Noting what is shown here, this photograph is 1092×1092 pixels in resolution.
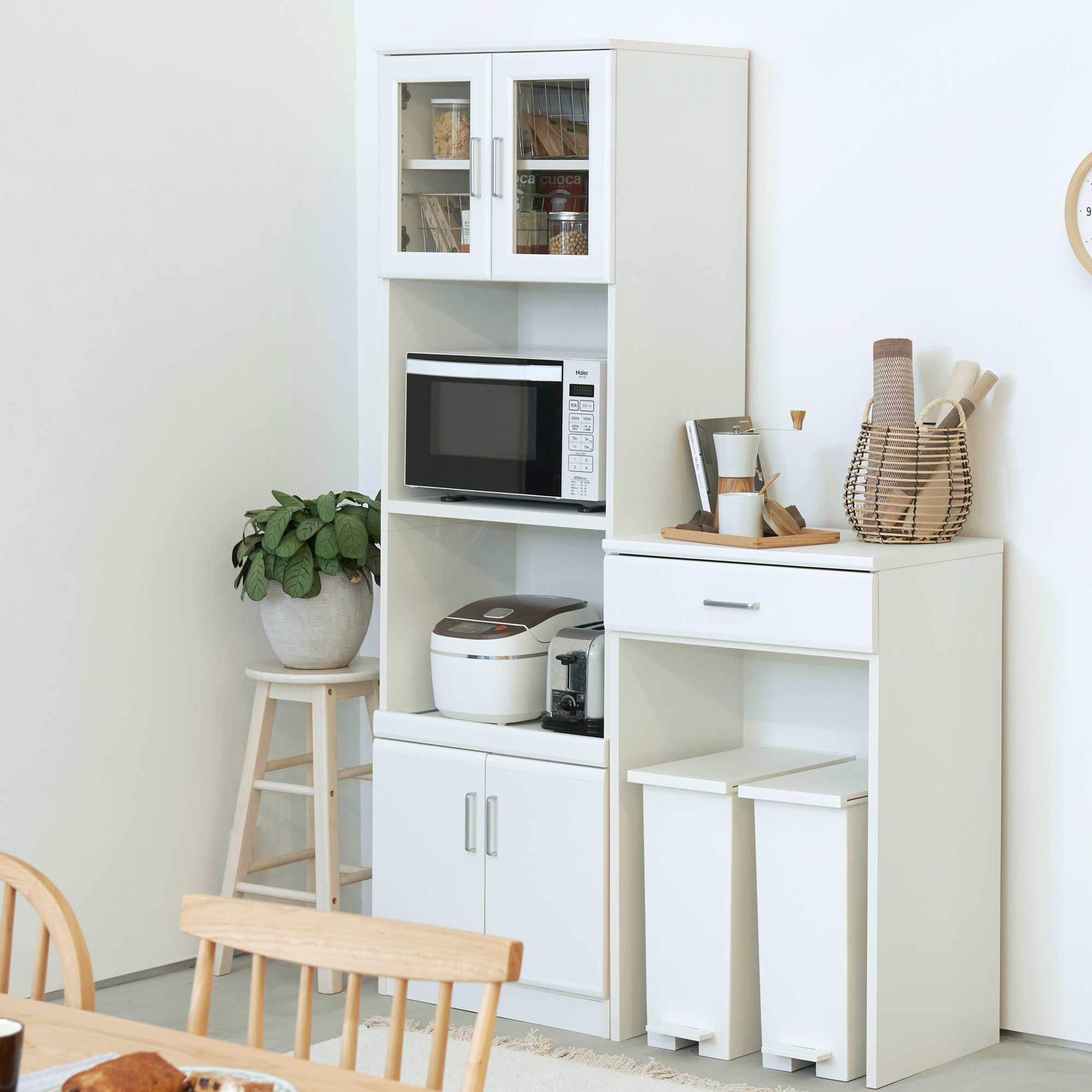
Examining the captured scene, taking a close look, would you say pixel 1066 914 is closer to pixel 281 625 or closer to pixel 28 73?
pixel 281 625

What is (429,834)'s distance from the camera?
130 inches

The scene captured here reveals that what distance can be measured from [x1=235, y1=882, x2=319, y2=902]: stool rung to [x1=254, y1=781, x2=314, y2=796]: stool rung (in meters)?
0.21

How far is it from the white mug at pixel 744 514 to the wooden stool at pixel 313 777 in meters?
0.95

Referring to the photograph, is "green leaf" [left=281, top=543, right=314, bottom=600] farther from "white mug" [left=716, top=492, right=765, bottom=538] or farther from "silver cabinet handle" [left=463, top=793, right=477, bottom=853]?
"white mug" [left=716, top=492, right=765, bottom=538]

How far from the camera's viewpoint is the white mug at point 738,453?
9.89ft

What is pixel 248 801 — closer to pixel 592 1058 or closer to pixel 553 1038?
pixel 553 1038

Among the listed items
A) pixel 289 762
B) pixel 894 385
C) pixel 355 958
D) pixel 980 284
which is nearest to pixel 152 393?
pixel 289 762

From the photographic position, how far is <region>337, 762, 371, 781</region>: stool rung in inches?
139

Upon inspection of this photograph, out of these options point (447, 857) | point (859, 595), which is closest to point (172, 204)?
point (447, 857)

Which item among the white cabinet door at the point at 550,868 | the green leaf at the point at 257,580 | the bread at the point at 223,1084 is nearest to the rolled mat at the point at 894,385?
the white cabinet door at the point at 550,868

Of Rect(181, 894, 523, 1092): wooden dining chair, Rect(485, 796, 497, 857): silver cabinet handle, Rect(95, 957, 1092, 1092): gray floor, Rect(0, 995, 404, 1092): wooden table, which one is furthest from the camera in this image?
Rect(485, 796, 497, 857): silver cabinet handle

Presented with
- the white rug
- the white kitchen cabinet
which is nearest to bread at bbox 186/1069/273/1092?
the white rug

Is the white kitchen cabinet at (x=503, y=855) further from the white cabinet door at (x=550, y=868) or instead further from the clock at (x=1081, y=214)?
the clock at (x=1081, y=214)

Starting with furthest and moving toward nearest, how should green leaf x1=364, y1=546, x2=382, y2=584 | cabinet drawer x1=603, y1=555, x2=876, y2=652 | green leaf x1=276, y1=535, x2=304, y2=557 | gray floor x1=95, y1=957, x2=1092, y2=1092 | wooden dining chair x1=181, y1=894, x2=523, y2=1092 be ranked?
green leaf x1=364, y1=546, x2=382, y2=584, green leaf x1=276, y1=535, x2=304, y2=557, gray floor x1=95, y1=957, x2=1092, y2=1092, cabinet drawer x1=603, y1=555, x2=876, y2=652, wooden dining chair x1=181, y1=894, x2=523, y2=1092
